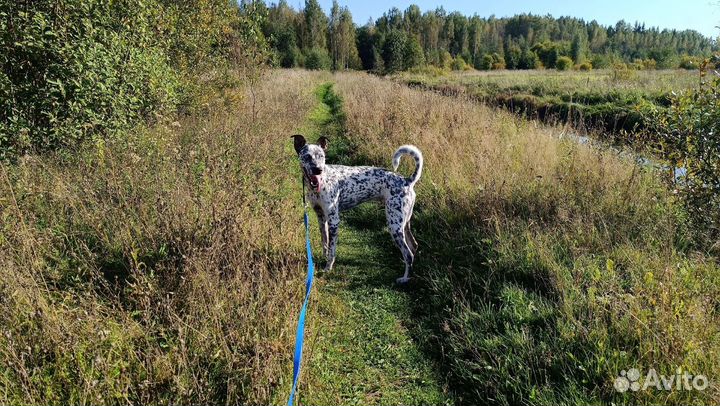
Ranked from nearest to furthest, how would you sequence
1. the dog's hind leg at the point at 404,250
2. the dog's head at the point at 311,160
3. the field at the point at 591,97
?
the dog's head at the point at 311,160 < the dog's hind leg at the point at 404,250 < the field at the point at 591,97

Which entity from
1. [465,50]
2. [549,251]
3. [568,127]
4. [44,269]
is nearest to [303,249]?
[44,269]

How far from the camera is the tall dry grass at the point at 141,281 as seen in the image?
→ 247cm

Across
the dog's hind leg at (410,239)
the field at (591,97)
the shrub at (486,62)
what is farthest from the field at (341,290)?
the shrub at (486,62)

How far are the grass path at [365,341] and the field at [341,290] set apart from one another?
0.02 meters

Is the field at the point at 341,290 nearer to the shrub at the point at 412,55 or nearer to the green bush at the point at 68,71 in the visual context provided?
the green bush at the point at 68,71

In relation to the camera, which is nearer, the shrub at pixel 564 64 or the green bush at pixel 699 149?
the green bush at pixel 699 149

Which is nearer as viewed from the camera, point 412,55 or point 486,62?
point 412,55

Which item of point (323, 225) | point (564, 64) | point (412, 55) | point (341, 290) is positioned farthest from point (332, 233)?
point (564, 64)

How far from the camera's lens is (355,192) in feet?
15.6

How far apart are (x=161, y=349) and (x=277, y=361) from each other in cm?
87

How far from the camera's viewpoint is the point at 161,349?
2.82 meters

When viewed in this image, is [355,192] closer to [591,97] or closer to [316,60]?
[591,97]

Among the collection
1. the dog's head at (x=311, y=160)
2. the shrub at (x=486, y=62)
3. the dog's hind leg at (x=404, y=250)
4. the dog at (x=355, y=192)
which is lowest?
the dog's hind leg at (x=404, y=250)

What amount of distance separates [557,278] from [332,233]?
7.99 ft
